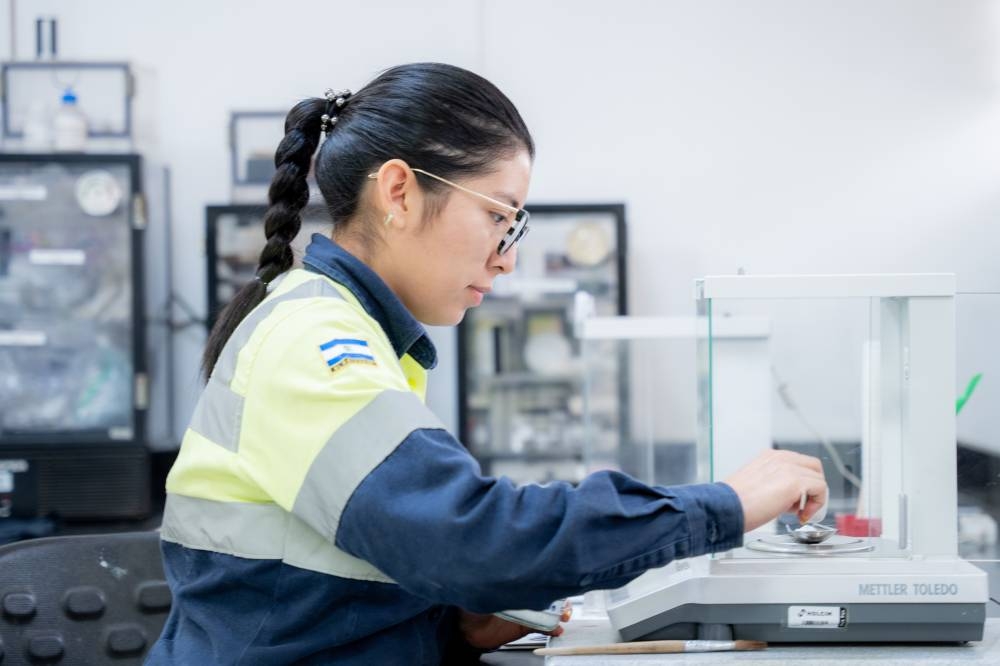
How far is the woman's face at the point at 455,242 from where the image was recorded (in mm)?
1176

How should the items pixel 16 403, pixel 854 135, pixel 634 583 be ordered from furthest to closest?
1. pixel 854 135
2. pixel 16 403
3. pixel 634 583

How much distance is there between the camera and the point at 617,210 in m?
4.34

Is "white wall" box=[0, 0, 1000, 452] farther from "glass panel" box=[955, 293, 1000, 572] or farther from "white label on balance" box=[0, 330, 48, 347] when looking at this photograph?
"glass panel" box=[955, 293, 1000, 572]

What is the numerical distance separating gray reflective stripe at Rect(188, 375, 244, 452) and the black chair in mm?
465

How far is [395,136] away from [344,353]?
0.30 meters

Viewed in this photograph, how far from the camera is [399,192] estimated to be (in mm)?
1171

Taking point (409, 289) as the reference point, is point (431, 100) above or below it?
above

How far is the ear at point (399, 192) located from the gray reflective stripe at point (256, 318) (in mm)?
116

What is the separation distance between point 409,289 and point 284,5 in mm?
3726

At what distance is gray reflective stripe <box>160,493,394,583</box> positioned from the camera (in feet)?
3.35

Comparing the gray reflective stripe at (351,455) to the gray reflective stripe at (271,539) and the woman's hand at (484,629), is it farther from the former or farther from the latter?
the woman's hand at (484,629)

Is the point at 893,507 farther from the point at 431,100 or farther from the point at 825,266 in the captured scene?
the point at 825,266

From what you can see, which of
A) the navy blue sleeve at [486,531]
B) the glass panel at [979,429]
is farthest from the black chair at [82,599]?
the glass panel at [979,429]

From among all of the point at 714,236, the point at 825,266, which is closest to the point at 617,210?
the point at 714,236
